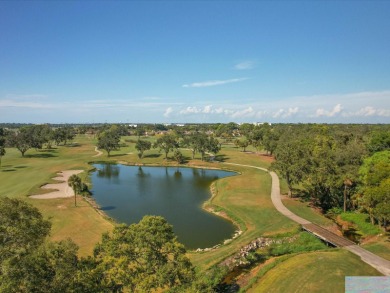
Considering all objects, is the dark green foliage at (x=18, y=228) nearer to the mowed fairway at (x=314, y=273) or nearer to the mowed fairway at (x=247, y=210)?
the mowed fairway at (x=247, y=210)

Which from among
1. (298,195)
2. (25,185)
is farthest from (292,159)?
(25,185)

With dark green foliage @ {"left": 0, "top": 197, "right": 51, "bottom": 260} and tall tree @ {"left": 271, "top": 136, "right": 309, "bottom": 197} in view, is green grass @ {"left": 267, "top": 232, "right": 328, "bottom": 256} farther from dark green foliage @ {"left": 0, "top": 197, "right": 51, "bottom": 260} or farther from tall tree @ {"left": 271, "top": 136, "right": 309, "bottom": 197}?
dark green foliage @ {"left": 0, "top": 197, "right": 51, "bottom": 260}

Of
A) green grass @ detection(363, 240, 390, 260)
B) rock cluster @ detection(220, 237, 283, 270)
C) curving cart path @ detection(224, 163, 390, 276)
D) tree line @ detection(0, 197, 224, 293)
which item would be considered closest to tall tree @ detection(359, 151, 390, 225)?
green grass @ detection(363, 240, 390, 260)

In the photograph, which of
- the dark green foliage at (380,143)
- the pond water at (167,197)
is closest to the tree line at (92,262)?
the pond water at (167,197)

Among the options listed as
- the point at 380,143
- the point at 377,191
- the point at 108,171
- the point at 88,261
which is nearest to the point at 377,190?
the point at 377,191

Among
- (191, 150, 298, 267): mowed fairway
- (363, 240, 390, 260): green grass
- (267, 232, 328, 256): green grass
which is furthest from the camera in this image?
(267, 232, 328, 256): green grass

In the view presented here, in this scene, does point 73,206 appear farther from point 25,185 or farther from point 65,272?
point 65,272

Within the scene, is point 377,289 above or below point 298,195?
above
